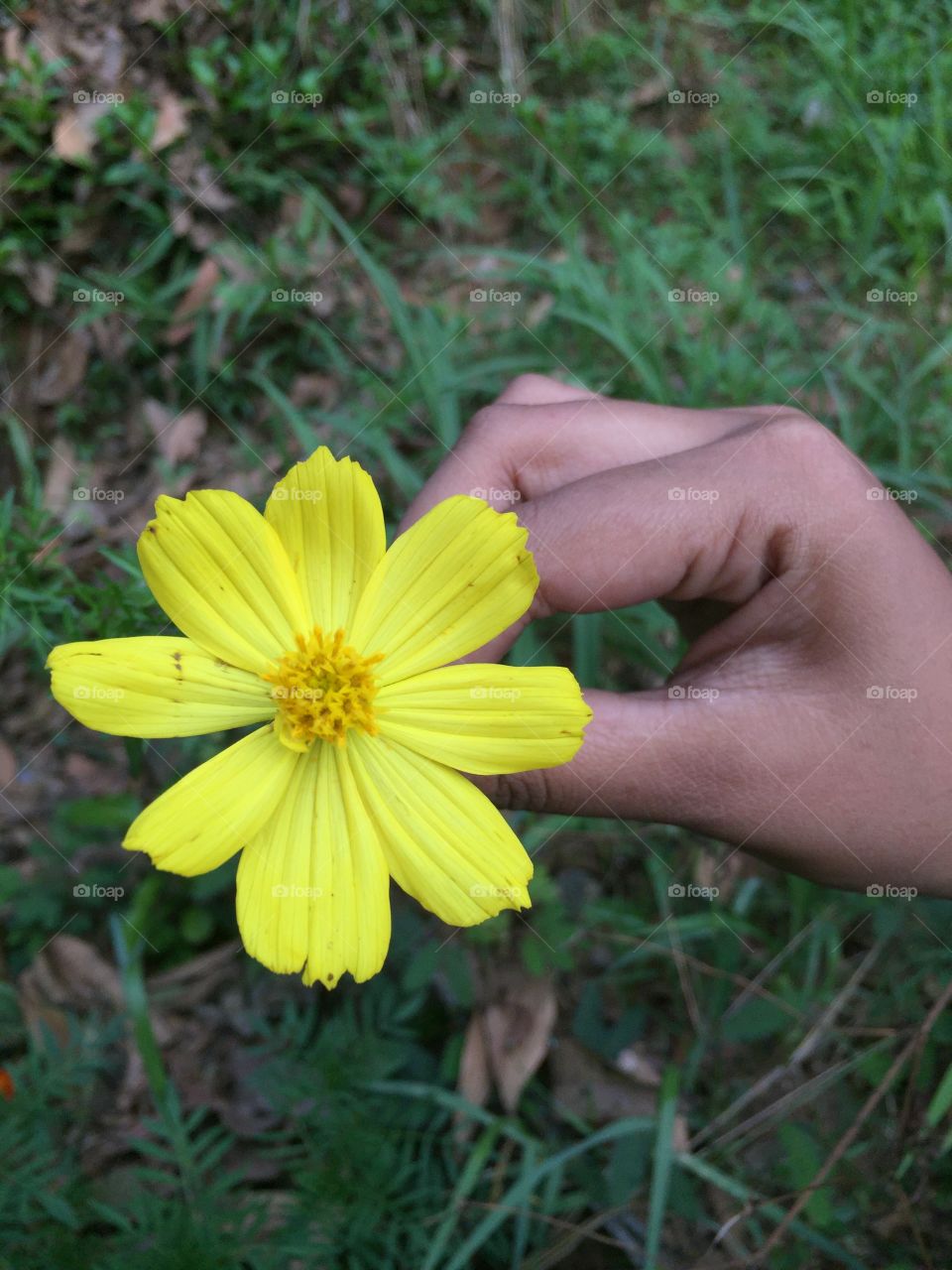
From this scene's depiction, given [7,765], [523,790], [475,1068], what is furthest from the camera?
[7,765]

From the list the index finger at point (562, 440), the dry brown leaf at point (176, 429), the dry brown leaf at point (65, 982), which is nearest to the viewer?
the index finger at point (562, 440)

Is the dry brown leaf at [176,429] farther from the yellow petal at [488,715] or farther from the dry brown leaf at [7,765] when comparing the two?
the yellow petal at [488,715]

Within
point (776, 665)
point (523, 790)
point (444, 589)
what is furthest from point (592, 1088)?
point (444, 589)

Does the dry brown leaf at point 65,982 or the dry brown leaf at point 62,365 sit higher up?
the dry brown leaf at point 62,365

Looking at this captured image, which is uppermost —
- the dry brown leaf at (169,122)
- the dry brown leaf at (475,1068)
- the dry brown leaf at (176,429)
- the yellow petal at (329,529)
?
the dry brown leaf at (169,122)

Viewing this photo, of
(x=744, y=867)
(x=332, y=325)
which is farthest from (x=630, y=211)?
(x=744, y=867)

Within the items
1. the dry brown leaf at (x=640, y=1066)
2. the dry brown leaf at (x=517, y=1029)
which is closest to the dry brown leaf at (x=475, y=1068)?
the dry brown leaf at (x=517, y=1029)

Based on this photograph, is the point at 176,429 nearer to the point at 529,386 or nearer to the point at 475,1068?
the point at 529,386
